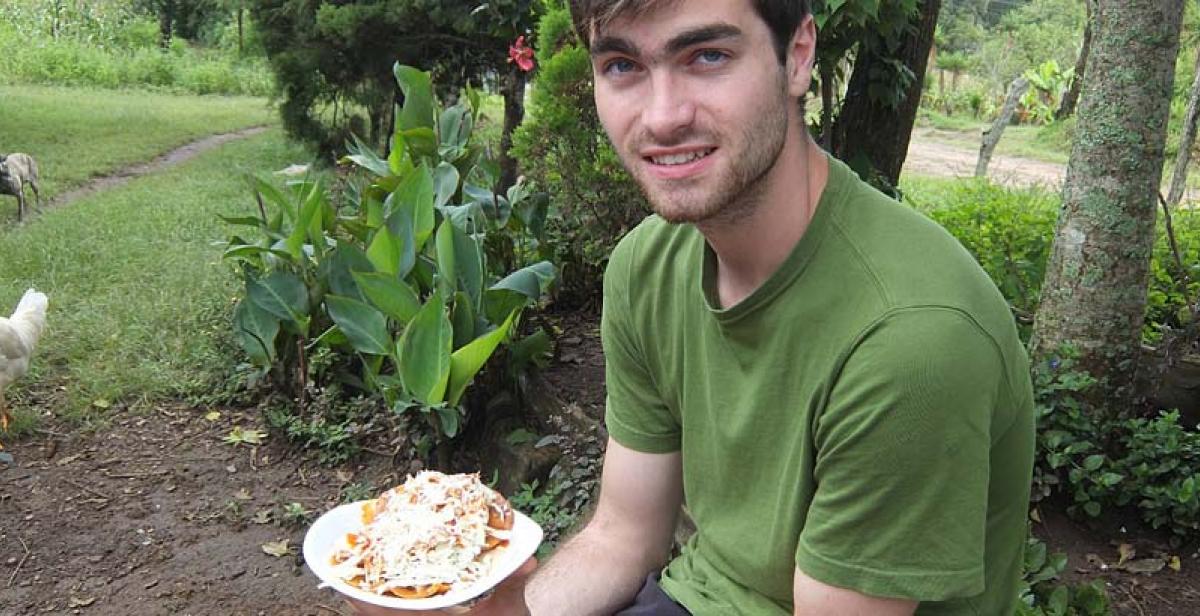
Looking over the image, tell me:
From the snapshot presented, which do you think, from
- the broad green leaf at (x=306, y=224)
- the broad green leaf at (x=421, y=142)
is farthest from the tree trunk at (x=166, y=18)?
the broad green leaf at (x=306, y=224)

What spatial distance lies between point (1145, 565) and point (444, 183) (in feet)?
8.37

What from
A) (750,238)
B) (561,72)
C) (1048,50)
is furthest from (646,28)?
(1048,50)

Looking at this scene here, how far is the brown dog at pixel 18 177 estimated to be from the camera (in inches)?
299

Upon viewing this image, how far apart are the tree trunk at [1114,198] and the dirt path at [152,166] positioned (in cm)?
778

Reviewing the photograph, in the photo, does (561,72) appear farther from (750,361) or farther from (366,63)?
(366,63)

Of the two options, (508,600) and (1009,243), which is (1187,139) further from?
(508,600)

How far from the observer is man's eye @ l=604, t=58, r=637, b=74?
150 cm

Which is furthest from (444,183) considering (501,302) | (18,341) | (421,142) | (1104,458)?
(1104,458)

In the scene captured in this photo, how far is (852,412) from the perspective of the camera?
1.32 meters

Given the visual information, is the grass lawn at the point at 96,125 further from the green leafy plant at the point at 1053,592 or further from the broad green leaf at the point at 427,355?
the green leafy plant at the point at 1053,592

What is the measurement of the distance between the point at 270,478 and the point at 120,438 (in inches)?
31.8

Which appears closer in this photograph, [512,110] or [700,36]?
[700,36]

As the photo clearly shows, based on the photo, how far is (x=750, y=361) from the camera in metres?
1.50

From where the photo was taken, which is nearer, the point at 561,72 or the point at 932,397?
the point at 932,397
